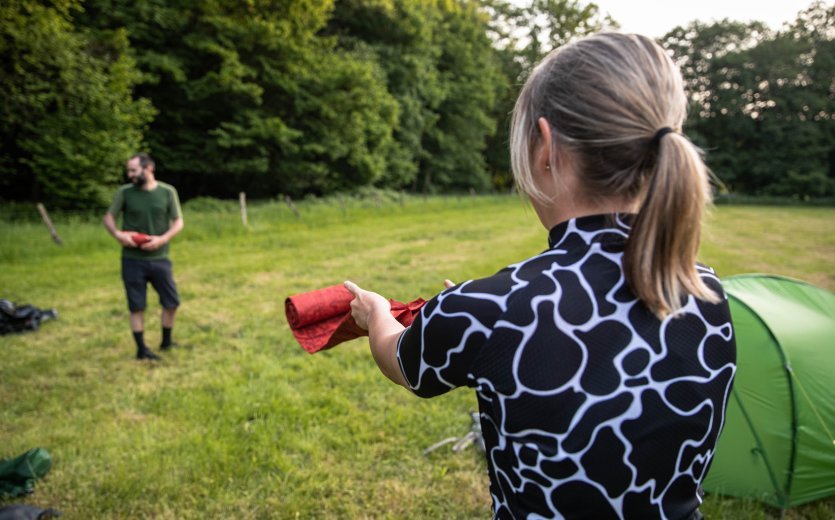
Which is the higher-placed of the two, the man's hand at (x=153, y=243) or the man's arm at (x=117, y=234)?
the man's arm at (x=117, y=234)

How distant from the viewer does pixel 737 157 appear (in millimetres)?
46406

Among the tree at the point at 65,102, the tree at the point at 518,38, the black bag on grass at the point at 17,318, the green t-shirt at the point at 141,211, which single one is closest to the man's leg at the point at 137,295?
the green t-shirt at the point at 141,211

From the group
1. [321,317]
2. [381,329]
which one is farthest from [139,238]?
[381,329]

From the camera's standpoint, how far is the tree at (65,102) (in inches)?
556

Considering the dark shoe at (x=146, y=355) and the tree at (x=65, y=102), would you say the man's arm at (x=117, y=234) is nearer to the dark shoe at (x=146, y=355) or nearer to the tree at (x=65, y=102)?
the dark shoe at (x=146, y=355)

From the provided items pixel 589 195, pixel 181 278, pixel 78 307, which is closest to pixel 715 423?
pixel 589 195

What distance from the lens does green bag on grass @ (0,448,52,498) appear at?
326 cm

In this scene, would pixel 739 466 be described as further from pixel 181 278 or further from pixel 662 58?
pixel 181 278

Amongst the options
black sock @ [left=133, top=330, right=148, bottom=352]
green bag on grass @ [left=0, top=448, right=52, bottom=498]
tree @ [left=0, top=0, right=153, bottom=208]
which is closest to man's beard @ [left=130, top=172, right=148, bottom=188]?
black sock @ [left=133, top=330, right=148, bottom=352]

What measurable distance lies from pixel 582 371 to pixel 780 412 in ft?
9.73

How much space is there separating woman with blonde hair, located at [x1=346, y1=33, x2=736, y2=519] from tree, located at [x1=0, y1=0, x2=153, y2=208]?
1726cm

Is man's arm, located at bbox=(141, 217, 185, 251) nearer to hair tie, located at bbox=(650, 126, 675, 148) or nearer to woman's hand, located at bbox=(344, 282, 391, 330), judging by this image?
woman's hand, located at bbox=(344, 282, 391, 330)

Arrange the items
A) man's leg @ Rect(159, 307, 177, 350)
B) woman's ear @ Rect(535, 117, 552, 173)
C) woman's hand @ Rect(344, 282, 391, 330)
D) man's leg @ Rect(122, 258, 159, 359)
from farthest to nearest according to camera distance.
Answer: man's leg @ Rect(159, 307, 177, 350) → man's leg @ Rect(122, 258, 159, 359) → woman's hand @ Rect(344, 282, 391, 330) → woman's ear @ Rect(535, 117, 552, 173)

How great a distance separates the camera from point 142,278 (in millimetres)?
5496
